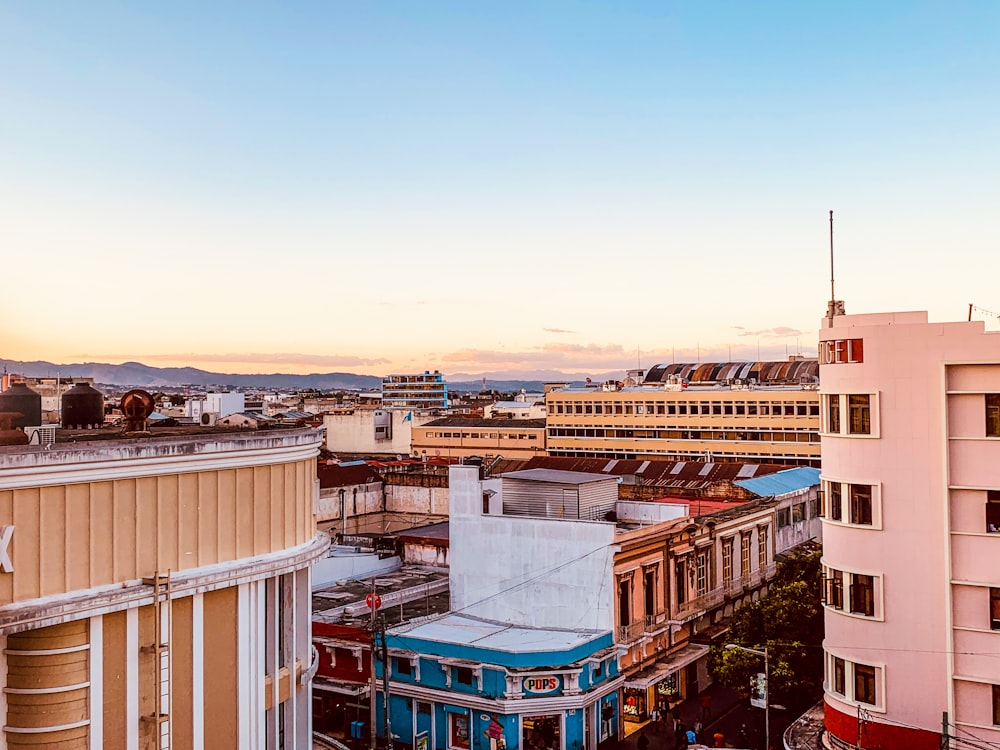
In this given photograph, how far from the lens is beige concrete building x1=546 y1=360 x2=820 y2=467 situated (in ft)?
316

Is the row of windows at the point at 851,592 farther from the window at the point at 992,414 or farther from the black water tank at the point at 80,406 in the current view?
the black water tank at the point at 80,406

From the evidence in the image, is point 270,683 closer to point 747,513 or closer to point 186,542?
point 186,542

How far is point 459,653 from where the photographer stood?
34250 millimetres

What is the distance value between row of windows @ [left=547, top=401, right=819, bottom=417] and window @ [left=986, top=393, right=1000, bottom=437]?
6884 cm

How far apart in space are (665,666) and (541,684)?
770 centimetres

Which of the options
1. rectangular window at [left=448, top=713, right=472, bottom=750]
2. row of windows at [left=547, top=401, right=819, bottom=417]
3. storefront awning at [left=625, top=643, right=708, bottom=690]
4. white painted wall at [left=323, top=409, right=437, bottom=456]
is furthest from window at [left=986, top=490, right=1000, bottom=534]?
white painted wall at [left=323, top=409, right=437, bottom=456]

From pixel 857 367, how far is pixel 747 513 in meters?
20.5

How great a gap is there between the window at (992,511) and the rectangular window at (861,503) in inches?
126

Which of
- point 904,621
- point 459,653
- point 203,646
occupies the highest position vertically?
point 203,646

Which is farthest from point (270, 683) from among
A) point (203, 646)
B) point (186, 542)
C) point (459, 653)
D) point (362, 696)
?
point (362, 696)

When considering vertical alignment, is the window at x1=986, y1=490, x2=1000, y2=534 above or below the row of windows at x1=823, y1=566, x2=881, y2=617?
above

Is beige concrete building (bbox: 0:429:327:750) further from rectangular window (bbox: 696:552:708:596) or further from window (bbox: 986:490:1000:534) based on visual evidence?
rectangular window (bbox: 696:552:708:596)

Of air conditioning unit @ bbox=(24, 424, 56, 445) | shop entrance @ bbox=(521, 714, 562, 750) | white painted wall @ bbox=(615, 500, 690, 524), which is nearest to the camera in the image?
air conditioning unit @ bbox=(24, 424, 56, 445)

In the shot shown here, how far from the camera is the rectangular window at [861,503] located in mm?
28438
